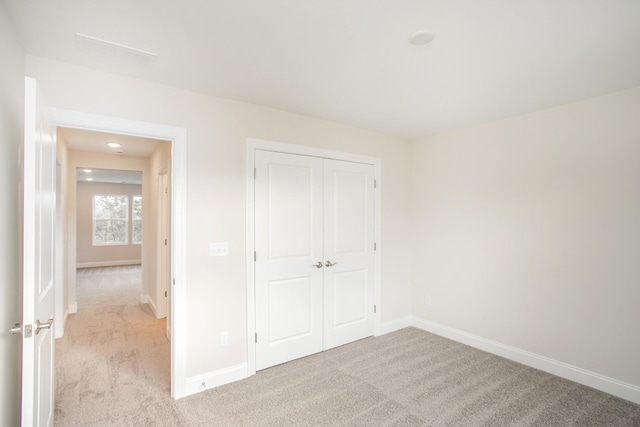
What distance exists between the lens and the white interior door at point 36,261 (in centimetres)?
138

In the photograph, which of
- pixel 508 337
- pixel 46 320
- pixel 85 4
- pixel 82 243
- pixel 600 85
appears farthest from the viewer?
pixel 82 243

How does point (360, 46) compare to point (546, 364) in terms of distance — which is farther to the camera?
point (546, 364)

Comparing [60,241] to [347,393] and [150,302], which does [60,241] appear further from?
[347,393]

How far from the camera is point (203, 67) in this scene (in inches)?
86.1

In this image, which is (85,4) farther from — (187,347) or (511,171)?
(511,171)

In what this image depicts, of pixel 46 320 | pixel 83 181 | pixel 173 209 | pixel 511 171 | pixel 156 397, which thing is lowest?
pixel 156 397

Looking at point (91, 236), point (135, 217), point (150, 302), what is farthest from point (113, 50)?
point (91, 236)

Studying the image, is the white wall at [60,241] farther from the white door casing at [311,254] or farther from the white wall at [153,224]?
the white door casing at [311,254]

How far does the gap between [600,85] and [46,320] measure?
413cm

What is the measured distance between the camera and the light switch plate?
2.69 meters

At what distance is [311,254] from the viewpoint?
10.9 ft

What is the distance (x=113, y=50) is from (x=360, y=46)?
1539 millimetres

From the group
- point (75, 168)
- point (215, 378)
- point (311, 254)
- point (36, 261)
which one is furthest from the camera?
point (75, 168)

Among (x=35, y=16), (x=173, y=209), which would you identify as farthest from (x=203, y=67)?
(x=173, y=209)
